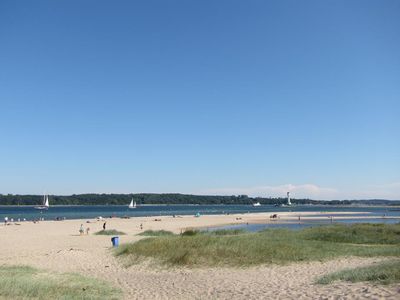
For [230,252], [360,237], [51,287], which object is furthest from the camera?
[360,237]

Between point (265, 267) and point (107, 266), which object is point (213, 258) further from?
point (107, 266)

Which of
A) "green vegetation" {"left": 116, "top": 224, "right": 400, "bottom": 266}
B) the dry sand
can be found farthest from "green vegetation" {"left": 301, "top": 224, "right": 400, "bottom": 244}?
the dry sand

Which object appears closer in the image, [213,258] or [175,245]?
[213,258]

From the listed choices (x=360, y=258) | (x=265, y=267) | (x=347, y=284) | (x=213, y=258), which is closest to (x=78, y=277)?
(x=213, y=258)

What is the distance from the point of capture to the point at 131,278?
17.9 metres

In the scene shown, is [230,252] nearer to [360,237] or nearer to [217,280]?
[217,280]

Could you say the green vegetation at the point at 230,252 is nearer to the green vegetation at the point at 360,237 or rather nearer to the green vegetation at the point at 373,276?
the green vegetation at the point at 360,237

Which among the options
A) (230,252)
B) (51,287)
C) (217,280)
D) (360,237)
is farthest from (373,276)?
(360,237)

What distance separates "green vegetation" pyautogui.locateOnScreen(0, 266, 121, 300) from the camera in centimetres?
1276

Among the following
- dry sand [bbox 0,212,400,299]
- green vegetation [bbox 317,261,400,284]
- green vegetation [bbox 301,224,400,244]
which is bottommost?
dry sand [bbox 0,212,400,299]

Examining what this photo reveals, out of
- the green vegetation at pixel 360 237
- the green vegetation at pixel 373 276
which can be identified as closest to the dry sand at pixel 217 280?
the green vegetation at pixel 373 276

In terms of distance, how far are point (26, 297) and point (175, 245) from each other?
1113 cm

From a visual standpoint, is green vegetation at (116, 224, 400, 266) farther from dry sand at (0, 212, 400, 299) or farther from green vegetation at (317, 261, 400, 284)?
green vegetation at (317, 261, 400, 284)

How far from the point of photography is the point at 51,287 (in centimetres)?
1396
